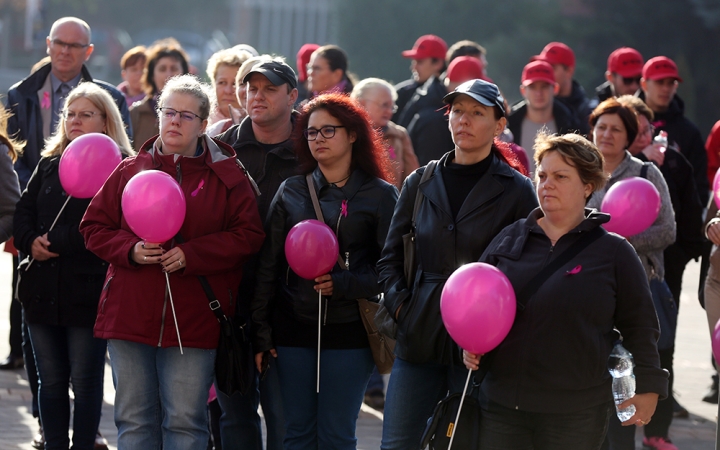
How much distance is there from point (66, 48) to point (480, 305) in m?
4.72

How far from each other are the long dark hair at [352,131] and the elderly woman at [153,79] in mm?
3178

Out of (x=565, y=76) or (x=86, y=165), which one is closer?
(x=86, y=165)

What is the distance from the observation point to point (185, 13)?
255ft

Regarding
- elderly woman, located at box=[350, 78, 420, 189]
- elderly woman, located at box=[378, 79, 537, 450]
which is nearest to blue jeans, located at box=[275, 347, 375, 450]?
elderly woman, located at box=[378, 79, 537, 450]

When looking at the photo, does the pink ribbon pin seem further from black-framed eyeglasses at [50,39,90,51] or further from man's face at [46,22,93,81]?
black-framed eyeglasses at [50,39,90,51]

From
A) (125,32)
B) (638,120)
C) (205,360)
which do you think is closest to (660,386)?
(205,360)

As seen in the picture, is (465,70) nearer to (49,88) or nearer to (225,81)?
(225,81)

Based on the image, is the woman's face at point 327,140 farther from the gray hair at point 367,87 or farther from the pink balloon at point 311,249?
the gray hair at point 367,87

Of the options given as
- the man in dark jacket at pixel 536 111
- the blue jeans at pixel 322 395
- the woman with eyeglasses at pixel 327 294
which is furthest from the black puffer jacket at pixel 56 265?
the man in dark jacket at pixel 536 111

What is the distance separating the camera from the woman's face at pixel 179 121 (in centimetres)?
511

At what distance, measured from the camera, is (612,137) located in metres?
6.56

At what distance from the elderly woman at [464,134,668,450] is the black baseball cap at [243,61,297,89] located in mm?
1772

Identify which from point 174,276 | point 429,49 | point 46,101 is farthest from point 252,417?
point 429,49

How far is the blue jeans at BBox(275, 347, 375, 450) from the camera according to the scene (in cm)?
525
